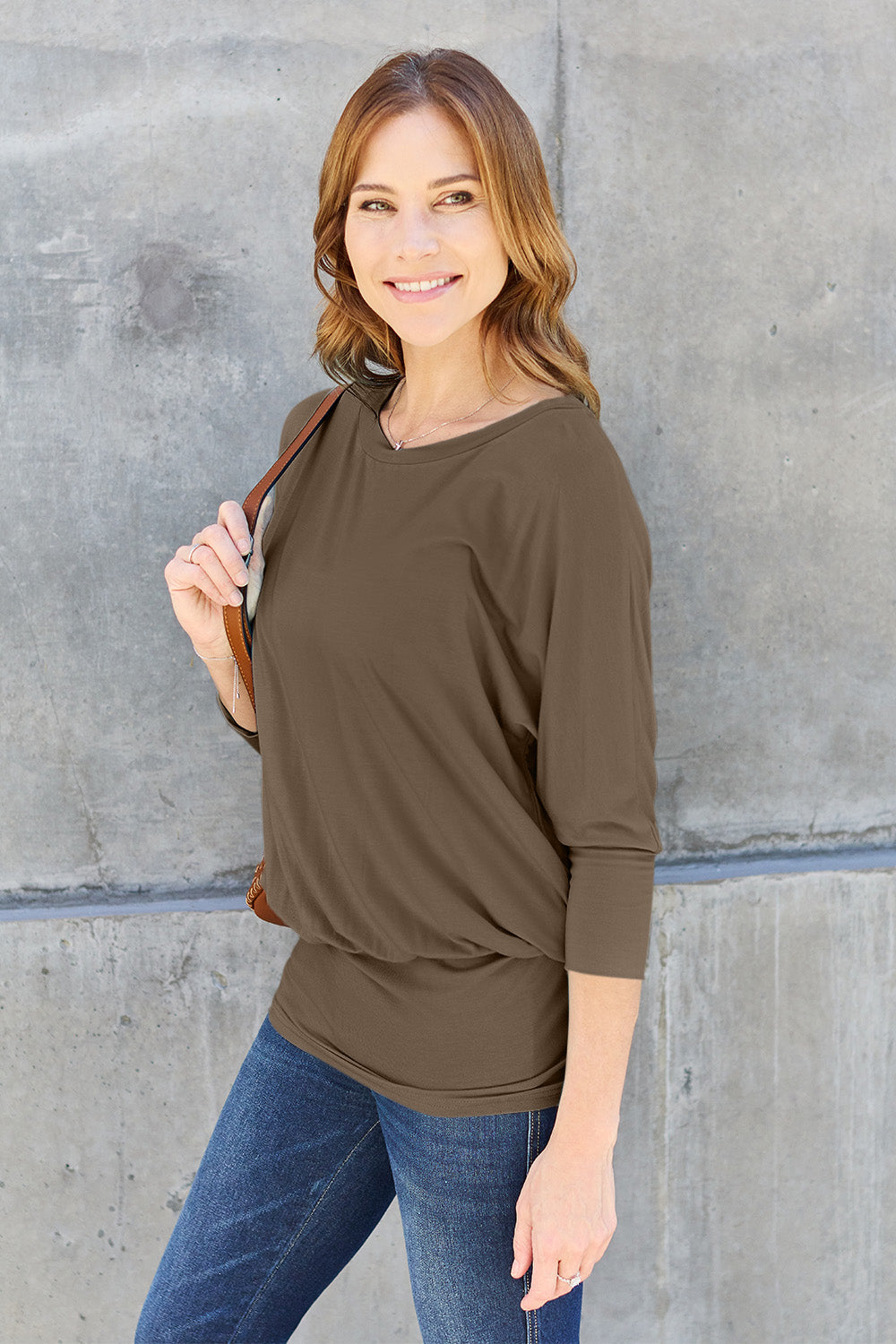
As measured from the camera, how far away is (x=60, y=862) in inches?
83.6

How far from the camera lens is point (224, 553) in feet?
4.35

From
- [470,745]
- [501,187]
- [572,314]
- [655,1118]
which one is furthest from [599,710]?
[655,1118]

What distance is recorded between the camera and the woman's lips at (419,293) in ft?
4.17

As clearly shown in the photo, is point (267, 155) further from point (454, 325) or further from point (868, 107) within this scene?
point (868, 107)

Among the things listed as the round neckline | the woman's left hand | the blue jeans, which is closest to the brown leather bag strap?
the round neckline

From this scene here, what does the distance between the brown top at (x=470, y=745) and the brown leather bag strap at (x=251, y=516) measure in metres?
0.05

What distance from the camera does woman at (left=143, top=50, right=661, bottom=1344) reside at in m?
1.16

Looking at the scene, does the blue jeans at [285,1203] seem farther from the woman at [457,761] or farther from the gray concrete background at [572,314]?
the gray concrete background at [572,314]

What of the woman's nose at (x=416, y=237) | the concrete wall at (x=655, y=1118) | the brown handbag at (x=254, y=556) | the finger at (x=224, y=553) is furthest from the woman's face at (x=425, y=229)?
the concrete wall at (x=655, y=1118)

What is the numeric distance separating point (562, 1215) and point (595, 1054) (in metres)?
0.19

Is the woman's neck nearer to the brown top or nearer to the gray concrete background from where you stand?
the brown top

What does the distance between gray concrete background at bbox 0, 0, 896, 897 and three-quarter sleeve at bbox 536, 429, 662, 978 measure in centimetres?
98

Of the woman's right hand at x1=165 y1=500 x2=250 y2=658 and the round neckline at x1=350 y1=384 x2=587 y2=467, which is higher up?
the round neckline at x1=350 y1=384 x2=587 y2=467

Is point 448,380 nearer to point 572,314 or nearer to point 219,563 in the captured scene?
point 219,563
